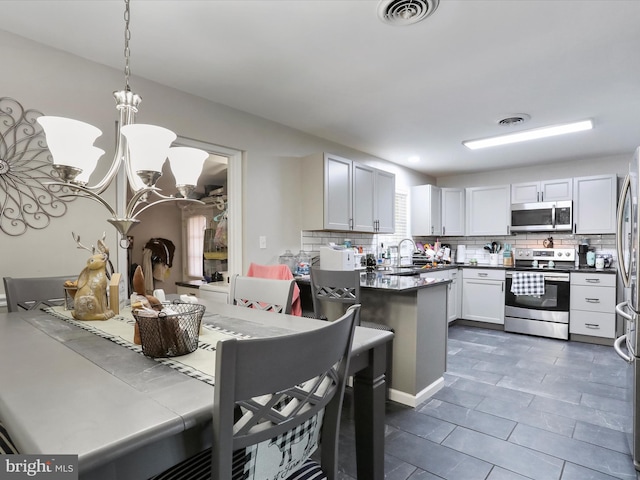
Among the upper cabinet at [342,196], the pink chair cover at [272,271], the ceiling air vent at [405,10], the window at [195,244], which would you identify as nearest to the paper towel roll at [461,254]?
the upper cabinet at [342,196]

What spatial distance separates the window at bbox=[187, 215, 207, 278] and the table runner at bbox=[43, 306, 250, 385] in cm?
462

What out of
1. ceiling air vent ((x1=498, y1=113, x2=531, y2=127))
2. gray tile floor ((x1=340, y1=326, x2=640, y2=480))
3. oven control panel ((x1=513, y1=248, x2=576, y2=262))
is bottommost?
gray tile floor ((x1=340, y1=326, x2=640, y2=480))

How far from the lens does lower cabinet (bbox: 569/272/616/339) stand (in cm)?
410

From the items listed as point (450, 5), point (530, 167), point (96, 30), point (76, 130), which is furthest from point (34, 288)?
point (530, 167)

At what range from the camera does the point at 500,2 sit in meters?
1.78

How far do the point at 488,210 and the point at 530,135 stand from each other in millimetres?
1764

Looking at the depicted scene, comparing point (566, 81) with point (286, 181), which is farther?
point (286, 181)

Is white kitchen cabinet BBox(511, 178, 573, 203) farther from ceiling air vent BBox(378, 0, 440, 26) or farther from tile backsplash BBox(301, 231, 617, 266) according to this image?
ceiling air vent BBox(378, 0, 440, 26)

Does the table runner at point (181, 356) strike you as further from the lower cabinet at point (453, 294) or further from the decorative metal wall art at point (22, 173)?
the lower cabinet at point (453, 294)

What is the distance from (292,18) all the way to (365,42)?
483mm

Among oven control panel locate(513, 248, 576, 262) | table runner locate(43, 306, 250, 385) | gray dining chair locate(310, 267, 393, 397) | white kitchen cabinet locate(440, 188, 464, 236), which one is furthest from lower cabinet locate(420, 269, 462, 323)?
table runner locate(43, 306, 250, 385)

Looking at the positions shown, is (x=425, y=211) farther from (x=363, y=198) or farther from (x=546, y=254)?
(x=546, y=254)

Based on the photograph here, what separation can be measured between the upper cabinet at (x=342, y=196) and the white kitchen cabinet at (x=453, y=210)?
153cm

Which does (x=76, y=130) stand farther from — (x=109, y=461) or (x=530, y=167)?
(x=530, y=167)
